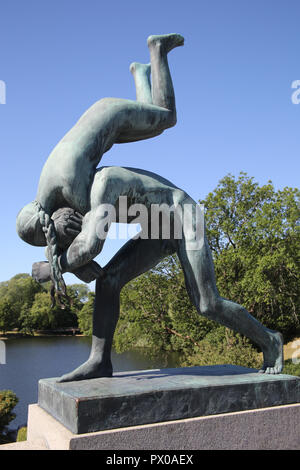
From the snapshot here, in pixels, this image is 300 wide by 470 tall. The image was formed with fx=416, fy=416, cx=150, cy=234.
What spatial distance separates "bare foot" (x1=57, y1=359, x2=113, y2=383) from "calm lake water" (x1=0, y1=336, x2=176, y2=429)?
12.1 metres

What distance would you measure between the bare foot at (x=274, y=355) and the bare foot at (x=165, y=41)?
2805mm

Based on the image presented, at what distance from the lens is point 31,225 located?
3270mm

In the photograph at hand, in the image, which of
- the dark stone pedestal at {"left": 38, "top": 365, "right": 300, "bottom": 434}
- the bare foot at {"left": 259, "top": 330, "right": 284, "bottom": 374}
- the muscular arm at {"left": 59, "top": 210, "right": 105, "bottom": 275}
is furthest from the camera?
the bare foot at {"left": 259, "top": 330, "right": 284, "bottom": 374}

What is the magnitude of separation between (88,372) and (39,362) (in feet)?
76.6

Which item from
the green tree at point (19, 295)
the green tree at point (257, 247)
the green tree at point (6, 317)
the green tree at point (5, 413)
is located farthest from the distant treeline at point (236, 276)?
the green tree at point (19, 295)

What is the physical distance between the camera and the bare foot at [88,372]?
329 cm

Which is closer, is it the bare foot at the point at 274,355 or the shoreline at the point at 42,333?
the bare foot at the point at 274,355

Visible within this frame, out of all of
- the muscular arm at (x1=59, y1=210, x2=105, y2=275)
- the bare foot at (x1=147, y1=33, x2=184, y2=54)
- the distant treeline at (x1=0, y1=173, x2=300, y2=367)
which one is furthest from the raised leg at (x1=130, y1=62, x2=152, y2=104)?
the distant treeline at (x1=0, y1=173, x2=300, y2=367)

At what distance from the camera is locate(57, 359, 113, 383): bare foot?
329 centimetres

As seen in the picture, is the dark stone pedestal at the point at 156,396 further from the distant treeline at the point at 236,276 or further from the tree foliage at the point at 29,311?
the tree foliage at the point at 29,311

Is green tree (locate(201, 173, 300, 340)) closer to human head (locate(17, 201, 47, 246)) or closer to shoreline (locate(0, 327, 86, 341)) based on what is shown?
human head (locate(17, 201, 47, 246))

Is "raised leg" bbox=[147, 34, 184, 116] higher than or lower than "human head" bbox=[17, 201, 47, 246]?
higher

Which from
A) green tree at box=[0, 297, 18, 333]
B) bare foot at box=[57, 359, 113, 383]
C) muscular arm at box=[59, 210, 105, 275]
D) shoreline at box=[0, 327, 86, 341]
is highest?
muscular arm at box=[59, 210, 105, 275]
